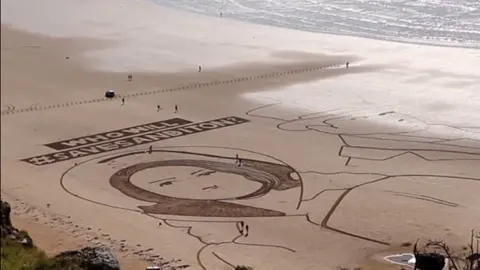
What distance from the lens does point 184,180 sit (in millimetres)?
28047

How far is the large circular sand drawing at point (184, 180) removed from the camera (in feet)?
84.9

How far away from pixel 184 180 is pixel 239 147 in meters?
4.36

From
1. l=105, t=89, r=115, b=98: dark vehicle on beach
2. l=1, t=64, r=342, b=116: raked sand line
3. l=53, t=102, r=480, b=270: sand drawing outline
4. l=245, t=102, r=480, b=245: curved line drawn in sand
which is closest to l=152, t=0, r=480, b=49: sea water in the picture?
l=1, t=64, r=342, b=116: raked sand line

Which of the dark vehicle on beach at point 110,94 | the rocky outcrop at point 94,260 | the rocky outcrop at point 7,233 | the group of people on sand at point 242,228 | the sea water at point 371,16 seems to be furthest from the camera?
the sea water at point 371,16

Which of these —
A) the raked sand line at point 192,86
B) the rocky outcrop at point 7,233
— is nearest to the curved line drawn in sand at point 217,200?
the rocky outcrop at point 7,233

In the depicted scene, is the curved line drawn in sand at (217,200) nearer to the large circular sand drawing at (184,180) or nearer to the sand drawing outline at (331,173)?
the large circular sand drawing at (184,180)

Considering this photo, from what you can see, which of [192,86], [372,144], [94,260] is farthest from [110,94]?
[94,260]

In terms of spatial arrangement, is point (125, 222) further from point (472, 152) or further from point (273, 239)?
point (472, 152)

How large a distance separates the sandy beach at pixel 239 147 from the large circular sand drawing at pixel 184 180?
7 cm

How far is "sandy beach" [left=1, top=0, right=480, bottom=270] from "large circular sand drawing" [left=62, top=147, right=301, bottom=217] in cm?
7

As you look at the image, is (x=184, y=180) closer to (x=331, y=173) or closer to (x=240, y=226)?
(x=240, y=226)

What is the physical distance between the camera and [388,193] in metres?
27.1

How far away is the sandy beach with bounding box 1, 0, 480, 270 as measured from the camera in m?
23.4

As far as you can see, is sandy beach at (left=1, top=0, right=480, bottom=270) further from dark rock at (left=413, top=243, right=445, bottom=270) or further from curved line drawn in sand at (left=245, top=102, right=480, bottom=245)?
dark rock at (left=413, top=243, right=445, bottom=270)
